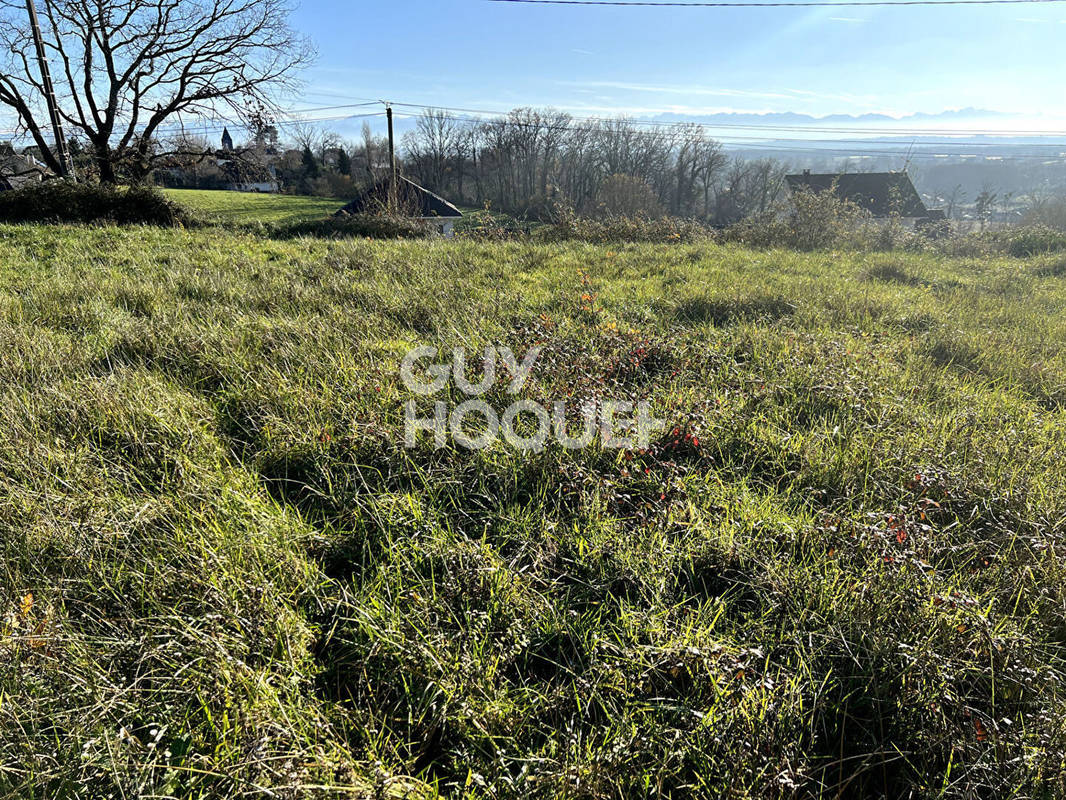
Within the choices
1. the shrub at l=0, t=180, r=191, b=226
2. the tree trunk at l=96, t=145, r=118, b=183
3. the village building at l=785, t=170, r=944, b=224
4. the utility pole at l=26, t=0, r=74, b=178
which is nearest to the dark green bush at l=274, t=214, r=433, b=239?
the shrub at l=0, t=180, r=191, b=226

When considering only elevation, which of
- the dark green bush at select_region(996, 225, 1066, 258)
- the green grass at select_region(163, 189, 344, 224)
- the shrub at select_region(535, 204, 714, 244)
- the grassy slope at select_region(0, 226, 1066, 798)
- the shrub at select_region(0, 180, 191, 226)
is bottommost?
the grassy slope at select_region(0, 226, 1066, 798)

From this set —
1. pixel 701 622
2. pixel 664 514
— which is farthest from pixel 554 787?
pixel 664 514

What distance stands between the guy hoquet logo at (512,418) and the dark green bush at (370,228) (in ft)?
36.2

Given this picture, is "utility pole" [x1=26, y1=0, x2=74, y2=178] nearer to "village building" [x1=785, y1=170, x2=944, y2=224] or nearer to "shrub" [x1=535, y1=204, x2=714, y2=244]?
"shrub" [x1=535, y1=204, x2=714, y2=244]

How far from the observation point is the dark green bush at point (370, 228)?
1412 cm

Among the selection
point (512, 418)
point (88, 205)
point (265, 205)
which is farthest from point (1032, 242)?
point (265, 205)

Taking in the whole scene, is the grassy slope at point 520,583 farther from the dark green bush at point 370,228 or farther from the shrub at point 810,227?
the shrub at point 810,227

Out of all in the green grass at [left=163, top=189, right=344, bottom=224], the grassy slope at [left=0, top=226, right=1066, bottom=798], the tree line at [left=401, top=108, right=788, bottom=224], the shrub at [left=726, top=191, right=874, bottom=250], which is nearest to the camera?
the grassy slope at [left=0, top=226, right=1066, bottom=798]

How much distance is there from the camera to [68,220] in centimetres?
1268

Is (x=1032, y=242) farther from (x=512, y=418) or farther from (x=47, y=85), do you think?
(x=47, y=85)

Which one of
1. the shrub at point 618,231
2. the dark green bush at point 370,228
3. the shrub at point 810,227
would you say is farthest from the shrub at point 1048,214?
the dark green bush at point 370,228

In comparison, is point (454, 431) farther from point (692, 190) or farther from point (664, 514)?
point (692, 190)

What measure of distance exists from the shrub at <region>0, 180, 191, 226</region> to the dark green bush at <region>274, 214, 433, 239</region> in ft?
9.76

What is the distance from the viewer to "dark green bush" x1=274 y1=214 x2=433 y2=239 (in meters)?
14.1
